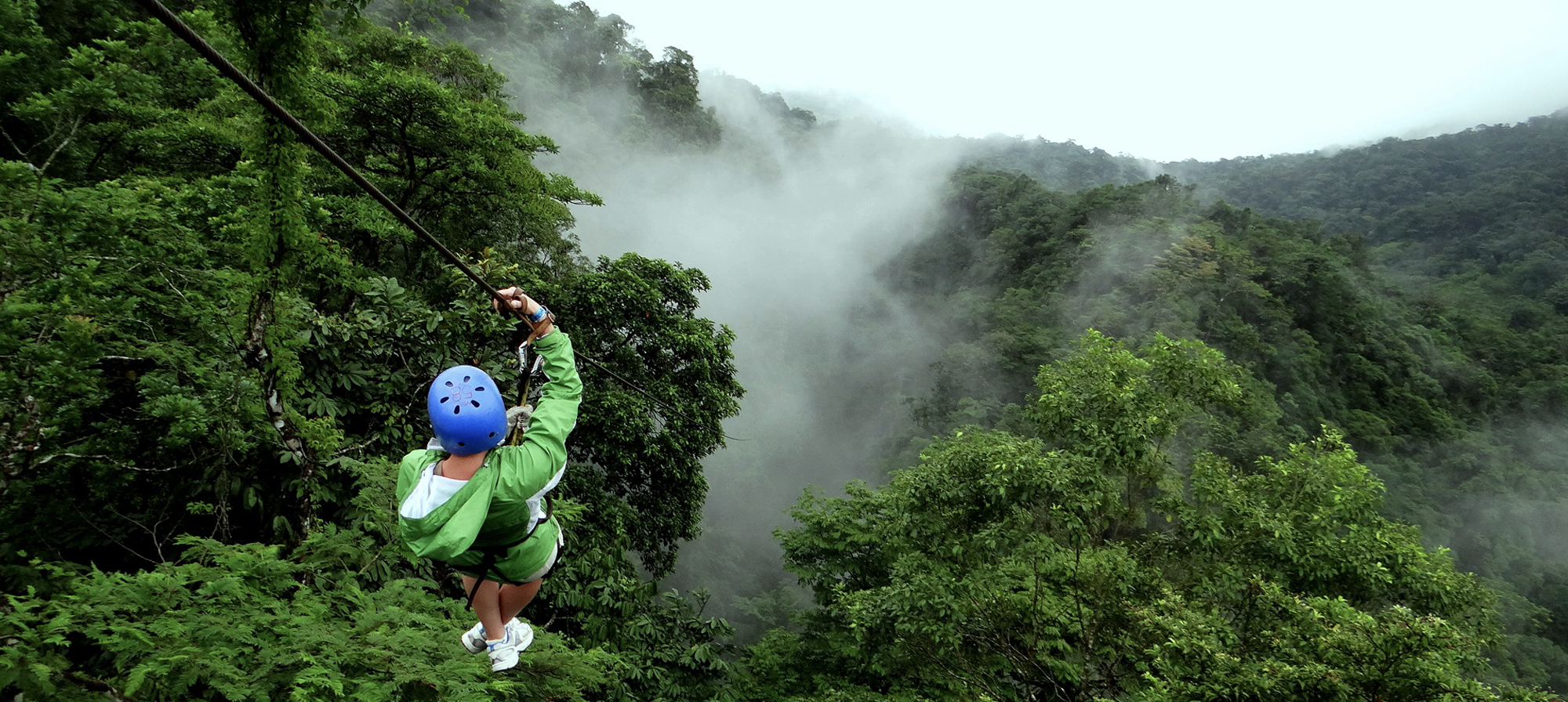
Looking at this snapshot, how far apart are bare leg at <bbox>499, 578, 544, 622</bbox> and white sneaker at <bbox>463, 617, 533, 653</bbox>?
0.23ft

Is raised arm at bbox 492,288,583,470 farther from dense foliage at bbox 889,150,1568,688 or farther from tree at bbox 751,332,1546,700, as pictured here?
A: dense foliage at bbox 889,150,1568,688

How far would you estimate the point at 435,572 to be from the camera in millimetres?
4137

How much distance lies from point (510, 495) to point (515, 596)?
2.75ft

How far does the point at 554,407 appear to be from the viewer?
1.96 meters

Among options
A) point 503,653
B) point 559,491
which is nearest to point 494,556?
point 503,653

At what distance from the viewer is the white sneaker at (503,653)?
7.83ft

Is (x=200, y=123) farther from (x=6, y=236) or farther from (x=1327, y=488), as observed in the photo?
(x=1327, y=488)

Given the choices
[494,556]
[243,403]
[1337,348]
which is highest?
[243,403]

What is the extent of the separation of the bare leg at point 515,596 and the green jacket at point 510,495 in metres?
0.20

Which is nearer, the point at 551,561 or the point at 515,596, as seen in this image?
the point at 551,561

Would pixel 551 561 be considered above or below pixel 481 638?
above

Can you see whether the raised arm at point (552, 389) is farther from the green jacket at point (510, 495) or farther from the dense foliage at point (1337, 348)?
the dense foliage at point (1337, 348)

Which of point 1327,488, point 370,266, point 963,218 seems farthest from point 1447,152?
point 370,266

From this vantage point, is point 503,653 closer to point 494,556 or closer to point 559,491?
point 494,556
